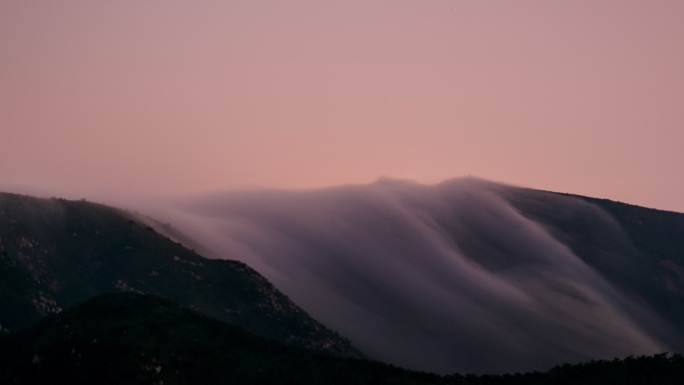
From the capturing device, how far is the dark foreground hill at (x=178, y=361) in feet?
393

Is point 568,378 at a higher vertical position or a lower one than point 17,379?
higher

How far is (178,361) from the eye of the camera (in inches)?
5025

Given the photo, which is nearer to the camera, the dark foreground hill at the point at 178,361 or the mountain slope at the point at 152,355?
the dark foreground hill at the point at 178,361

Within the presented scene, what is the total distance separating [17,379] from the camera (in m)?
119

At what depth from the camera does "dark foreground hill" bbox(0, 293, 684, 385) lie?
119875mm

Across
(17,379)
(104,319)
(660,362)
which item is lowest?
(17,379)

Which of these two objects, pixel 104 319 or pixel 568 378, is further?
pixel 104 319

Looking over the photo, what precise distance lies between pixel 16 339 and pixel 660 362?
87817mm

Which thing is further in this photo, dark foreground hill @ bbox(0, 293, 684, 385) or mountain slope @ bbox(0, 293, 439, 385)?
mountain slope @ bbox(0, 293, 439, 385)

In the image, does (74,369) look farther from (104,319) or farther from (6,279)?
(6,279)

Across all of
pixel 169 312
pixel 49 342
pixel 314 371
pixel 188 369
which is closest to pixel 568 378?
pixel 314 371

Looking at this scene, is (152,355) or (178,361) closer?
(152,355)

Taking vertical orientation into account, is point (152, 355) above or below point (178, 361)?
below

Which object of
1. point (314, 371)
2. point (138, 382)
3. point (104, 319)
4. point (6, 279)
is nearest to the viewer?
point (138, 382)
